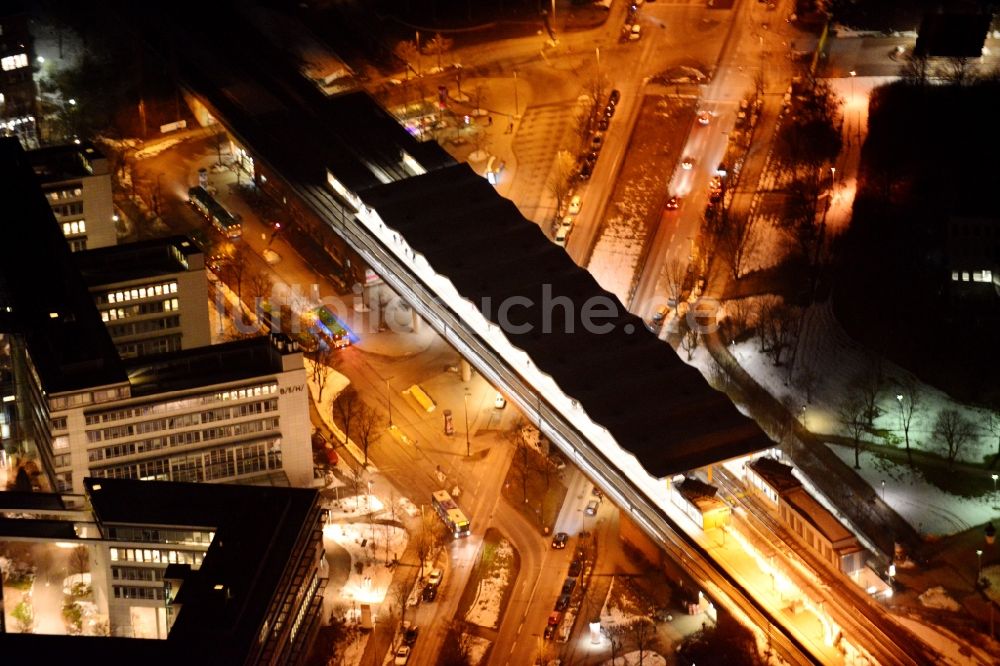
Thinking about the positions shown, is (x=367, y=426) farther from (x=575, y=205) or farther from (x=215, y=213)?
(x=575, y=205)

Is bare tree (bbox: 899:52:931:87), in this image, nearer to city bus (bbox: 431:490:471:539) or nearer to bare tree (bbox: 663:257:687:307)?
bare tree (bbox: 663:257:687:307)

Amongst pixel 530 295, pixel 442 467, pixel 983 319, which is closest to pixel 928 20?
pixel 983 319

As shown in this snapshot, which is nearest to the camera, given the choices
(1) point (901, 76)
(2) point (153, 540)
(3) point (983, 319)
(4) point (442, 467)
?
(2) point (153, 540)

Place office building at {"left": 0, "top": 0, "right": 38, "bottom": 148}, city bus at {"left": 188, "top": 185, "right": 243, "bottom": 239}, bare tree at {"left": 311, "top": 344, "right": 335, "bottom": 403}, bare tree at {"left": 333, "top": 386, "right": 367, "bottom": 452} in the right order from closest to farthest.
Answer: bare tree at {"left": 333, "top": 386, "right": 367, "bottom": 452}
bare tree at {"left": 311, "top": 344, "right": 335, "bottom": 403}
city bus at {"left": 188, "top": 185, "right": 243, "bottom": 239}
office building at {"left": 0, "top": 0, "right": 38, "bottom": 148}

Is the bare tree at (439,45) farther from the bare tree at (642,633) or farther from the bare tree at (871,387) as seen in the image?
the bare tree at (642,633)

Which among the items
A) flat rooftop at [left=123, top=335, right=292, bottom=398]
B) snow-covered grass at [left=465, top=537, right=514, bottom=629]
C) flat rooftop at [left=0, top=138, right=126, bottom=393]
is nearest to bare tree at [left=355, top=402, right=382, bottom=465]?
flat rooftop at [left=123, top=335, right=292, bottom=398]

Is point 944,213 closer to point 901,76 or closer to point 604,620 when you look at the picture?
point 901,76

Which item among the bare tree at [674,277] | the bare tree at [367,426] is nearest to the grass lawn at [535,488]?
the bare tree at [367,426]

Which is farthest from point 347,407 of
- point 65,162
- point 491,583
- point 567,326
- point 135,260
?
point 65,162
